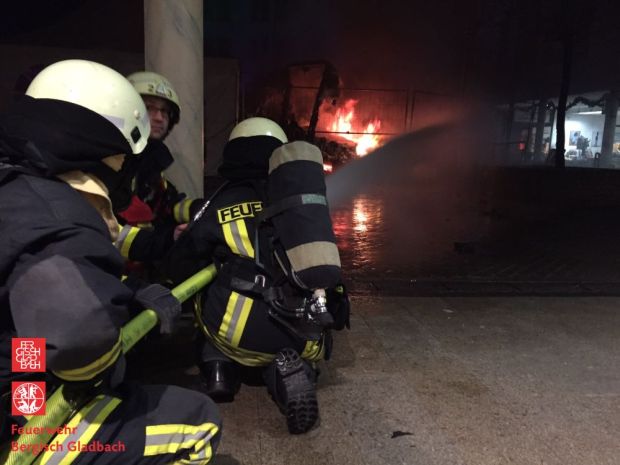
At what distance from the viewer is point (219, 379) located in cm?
271

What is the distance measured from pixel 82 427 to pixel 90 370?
10.0 inches

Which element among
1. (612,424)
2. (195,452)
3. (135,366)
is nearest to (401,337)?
(612,424)

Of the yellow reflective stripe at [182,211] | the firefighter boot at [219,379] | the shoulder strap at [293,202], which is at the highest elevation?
the shoulder strap at [293,202]

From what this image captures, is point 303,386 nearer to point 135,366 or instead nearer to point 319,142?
point 135,366

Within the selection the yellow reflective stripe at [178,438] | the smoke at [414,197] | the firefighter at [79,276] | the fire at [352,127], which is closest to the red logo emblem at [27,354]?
the firefighter at [79,276]

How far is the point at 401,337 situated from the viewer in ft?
12.2

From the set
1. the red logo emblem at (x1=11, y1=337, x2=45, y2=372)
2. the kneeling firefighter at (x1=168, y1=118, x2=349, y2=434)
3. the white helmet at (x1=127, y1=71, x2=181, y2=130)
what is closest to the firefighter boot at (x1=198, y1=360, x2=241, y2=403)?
the kneeling firefighter at (x1=168, y1=118, x2=349, y2=434)

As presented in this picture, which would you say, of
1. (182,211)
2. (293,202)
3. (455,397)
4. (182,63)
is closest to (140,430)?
(293,202)

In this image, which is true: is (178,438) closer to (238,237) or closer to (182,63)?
(238,237)

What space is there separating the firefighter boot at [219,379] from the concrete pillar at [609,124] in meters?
25.4

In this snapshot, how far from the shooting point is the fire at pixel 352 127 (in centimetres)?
1633

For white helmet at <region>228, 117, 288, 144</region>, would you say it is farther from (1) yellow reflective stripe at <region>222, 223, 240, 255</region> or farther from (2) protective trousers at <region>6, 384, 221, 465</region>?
(2) protective trousers at <region>6, 384, 221, 465</region>

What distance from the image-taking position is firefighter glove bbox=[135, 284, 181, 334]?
1779 millimetres

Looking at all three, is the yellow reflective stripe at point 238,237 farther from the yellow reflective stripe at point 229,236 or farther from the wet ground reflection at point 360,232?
the wet ground reflection at point 360,232
